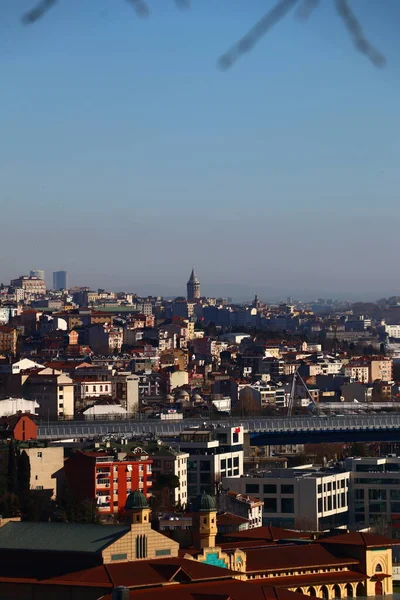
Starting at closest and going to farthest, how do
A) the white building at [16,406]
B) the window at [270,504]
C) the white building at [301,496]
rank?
the white building at [301,496]
the window at [270,504]
the white building at [16,406]

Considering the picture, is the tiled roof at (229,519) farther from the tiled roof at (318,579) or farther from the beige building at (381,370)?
the beige building at (381,370)

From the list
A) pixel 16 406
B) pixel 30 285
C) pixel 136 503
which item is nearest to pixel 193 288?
pixel 30 285

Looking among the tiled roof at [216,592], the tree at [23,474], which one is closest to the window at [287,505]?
the tree at [23,474]

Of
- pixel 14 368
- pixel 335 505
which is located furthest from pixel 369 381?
pixel 335 505

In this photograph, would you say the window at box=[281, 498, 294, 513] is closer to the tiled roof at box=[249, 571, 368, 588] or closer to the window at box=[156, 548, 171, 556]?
the tiled roof at box=[249, 571, 368, 588]

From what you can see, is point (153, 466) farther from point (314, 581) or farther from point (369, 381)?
point (369, 381)

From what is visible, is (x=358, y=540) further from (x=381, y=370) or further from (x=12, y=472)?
(x=381, y=370)

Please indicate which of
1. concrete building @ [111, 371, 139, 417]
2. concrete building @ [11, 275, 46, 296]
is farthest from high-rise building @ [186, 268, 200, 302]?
concrete building @ [111, 371, 139, 417]
